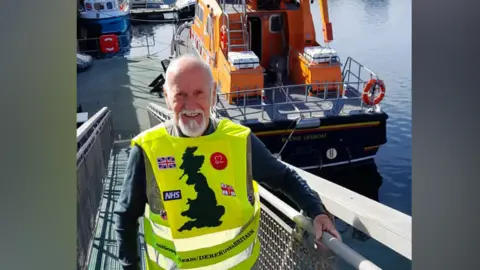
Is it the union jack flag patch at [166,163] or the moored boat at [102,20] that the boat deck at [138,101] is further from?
the moored boat at [102,20]

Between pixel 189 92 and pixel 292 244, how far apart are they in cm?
89

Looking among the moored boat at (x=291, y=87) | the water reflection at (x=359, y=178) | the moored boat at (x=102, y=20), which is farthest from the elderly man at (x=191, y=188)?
the moored boat at (x=102, y=20)

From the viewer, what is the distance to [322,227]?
6.97 ft

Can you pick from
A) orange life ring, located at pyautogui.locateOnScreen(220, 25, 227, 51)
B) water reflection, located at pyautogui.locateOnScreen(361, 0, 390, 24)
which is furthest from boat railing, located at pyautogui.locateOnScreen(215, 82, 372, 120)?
water reflection, located at pyautogui.locateOnScreen(361, 0, 390, 24)

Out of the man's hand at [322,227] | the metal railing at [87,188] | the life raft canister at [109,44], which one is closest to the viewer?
the man's hand at [322,227]

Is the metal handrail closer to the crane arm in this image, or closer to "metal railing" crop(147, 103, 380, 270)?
"metal railing" crop(147, 103, 380, 270)

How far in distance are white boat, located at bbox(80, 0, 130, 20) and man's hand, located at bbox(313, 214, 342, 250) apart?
29667 mm

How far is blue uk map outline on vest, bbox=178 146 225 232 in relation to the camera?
2059 mm

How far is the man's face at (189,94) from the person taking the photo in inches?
79.2
